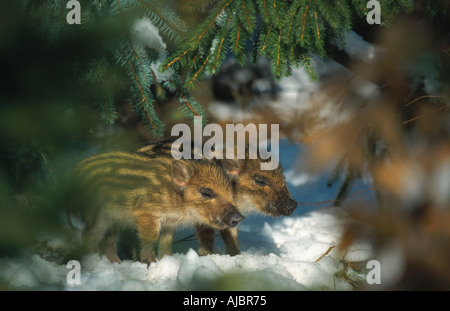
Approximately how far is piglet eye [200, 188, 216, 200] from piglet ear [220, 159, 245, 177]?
0.43 m

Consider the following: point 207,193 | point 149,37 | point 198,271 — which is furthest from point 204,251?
point 149,37

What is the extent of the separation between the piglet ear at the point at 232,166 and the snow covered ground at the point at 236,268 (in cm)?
69

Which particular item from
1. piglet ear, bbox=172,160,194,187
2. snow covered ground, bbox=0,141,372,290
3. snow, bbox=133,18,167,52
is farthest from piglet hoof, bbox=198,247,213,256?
snow, bbox=133,18,167,52

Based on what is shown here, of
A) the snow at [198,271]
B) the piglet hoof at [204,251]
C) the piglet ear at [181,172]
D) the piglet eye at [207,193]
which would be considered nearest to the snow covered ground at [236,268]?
the snow at [198,271]

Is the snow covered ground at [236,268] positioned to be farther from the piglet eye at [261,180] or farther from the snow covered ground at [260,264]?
the piglet eye at [261,180]

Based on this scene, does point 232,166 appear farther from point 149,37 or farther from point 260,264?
point 149,37

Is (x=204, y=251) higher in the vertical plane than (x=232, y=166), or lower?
lower

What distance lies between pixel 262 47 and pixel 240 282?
1.49 meters

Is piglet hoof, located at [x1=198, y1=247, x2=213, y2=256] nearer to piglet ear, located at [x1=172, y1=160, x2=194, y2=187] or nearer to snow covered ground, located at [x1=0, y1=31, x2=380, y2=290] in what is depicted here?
snow covered ground, located at [x1=0, y1=31, x2=380, y2=290]

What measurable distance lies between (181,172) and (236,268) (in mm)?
909

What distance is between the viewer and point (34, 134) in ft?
9.96

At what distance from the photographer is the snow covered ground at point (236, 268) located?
8.93 feet

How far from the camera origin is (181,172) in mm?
3600

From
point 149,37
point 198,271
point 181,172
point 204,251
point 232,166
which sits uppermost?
point 149,37
